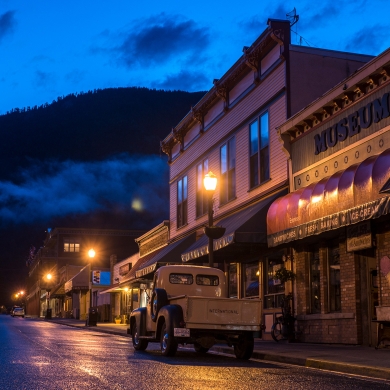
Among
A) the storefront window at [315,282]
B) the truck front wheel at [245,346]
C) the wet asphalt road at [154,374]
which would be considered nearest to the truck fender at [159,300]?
the wet asphalt road at [154,374]

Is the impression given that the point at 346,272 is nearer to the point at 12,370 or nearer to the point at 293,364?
the point at 293,364

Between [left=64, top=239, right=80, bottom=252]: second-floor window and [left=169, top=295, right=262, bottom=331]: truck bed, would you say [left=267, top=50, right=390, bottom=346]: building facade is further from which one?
[left=64, top=239, right=80, bottom=252]: second-floor window

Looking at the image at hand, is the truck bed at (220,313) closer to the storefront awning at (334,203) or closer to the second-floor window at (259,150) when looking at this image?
the storefront awning at (334,203)

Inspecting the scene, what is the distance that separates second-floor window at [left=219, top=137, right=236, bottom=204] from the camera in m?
28.3

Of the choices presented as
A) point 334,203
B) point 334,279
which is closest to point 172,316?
point 334,203

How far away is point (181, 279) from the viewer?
19.2 m

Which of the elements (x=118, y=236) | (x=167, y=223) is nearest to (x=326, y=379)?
(x=167, y=223)

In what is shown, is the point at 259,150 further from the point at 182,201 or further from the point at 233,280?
the point at 182,201

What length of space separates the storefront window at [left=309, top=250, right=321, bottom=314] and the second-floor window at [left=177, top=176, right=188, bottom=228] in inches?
545

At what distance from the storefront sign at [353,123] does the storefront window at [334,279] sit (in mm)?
3081

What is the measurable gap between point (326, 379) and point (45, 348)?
31.9 feet

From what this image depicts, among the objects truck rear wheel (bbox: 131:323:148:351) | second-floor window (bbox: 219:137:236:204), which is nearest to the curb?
truck rear wheel (bbox: 131:323:148:351)

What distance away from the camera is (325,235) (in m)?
20.5

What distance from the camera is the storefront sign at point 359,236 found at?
1817 centimetres
